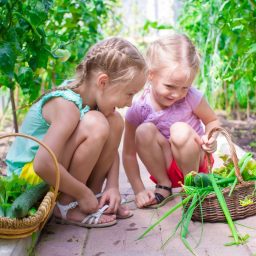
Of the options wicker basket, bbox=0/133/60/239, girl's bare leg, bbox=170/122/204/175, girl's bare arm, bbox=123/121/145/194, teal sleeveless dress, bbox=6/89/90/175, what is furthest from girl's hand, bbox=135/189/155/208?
wicker basket, bbox=0/133/60/239

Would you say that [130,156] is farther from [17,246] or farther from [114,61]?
[17,246]

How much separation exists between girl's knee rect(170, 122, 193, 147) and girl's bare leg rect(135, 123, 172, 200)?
0.44 ft

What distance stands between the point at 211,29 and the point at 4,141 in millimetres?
2038

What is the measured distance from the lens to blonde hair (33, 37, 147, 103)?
2357 millimetres

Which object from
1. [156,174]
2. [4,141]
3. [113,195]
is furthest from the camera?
[4,141]

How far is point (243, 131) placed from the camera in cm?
481

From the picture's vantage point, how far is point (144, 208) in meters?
2.61

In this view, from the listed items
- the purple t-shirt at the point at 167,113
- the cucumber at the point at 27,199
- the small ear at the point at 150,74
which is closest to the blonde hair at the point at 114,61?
the small ear at the point at 150,74

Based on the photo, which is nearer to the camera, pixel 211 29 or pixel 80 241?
pixel 80 241

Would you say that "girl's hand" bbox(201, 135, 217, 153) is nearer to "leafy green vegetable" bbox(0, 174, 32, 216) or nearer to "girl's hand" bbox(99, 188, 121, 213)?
"girl's hand" bbox(99, 188, 121, 213)

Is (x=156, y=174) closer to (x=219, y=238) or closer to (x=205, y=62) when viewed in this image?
(x=219, y=238)

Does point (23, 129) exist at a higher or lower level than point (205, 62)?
higher

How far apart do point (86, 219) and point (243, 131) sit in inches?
109

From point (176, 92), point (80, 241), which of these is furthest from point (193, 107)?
point (80, 241)
